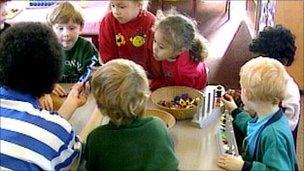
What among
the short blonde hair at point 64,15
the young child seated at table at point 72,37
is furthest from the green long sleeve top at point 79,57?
the short blonde hair at point 64,15

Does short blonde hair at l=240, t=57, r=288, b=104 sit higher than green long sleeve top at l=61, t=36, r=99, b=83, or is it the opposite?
short blonde hair at l=240, t=57, r=288, b=104

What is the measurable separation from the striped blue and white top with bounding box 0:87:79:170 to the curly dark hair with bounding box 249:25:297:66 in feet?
3.59

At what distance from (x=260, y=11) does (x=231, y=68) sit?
53 centimetres

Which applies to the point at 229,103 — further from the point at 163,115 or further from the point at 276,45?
the point at 276,45

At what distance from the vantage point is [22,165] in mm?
1353

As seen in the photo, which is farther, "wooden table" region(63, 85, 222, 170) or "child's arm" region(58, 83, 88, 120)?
"child's arm" region(58, 83, 88, 120)

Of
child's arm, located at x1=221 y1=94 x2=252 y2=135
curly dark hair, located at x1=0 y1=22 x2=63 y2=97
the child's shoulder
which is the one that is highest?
curly dark hair, located at x1=0 y1=22 x2=63 y2=97

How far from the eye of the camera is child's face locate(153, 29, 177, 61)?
2160 mm

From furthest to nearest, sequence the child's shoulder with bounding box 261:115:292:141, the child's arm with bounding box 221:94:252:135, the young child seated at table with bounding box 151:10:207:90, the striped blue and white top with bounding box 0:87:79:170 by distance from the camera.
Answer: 1. the young child seated at table with bounding box 151:10:207:90
2. the child's arm with bounding box 221:94:252:135
3. the child's shoulder with bounding box 261:115:292:141
4. the striped blue and white top with bounding box 0:87:79:170

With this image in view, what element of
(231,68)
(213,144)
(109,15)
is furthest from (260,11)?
(213,144)

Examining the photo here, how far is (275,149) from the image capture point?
1586 millimetres

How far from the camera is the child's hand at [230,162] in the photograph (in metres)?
1.51

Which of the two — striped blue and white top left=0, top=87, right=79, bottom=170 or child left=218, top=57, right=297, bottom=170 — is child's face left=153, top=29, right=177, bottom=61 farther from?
striped blue and white top left=0, top=87, right=79, bottom=170

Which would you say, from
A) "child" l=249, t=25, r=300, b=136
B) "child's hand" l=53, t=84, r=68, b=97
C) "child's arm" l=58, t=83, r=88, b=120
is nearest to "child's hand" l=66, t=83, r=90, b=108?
"child's arm" l=58, t=83, r=88, b=120
